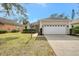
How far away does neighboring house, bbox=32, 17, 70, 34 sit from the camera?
12.9 m

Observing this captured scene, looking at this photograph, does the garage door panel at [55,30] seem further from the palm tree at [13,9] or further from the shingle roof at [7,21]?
the shingle roof at [7,21]

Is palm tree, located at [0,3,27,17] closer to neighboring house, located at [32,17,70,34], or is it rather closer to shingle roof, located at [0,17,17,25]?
shingle roof, located at [0,17,17,25]

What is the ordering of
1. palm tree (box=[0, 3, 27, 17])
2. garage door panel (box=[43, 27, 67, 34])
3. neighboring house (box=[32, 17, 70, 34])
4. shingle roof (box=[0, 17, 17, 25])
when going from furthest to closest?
garage door panel (box=[43, 27, 67, 34])
neighboring house (box=[32, 17, 70, 34])
shingle roof (box=[0, 17, 17, 25])
palm tree (box=[0, 3, 27, 17])

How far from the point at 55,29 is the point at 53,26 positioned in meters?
0.40

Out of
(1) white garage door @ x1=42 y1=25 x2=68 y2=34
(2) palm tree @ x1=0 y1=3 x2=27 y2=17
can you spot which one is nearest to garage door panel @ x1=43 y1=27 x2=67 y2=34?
(1) white garage door @ x1=42 y1=25 x2=68 y2=34

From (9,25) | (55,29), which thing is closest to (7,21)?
(9,25)

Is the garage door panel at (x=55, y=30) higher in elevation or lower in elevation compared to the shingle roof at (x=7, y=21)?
lower

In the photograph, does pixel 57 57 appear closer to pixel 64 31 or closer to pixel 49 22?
pixel 64 31

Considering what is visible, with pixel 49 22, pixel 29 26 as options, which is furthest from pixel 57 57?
pixel 49 22

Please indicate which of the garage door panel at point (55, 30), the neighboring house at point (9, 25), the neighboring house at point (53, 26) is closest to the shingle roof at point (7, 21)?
the neighboring house at point (9, 25)

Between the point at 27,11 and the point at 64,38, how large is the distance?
10.3 ft

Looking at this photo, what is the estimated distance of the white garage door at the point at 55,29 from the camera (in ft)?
42.9

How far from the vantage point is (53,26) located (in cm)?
1362

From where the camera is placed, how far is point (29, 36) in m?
12.9
